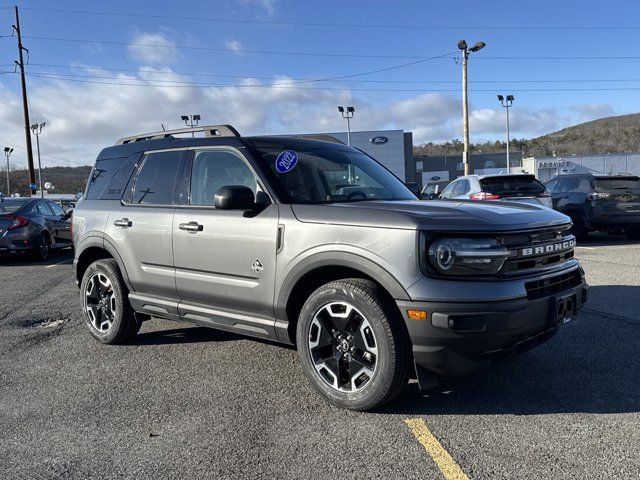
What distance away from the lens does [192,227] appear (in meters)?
4.39

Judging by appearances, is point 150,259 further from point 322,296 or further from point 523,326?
point 523,326

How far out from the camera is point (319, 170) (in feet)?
14.7

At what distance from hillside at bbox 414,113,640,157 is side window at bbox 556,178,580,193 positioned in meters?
94.0

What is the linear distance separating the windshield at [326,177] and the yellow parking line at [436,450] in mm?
1744

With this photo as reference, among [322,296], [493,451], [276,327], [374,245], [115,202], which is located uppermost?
[115,202]

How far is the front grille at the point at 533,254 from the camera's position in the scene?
3309mm

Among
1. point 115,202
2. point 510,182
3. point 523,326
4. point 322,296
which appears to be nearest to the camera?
point 523,326

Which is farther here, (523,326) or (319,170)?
(319,170)

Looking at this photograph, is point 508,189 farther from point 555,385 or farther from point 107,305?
point 107,305

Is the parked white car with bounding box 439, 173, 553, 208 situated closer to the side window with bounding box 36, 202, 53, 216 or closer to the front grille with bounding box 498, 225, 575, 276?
the front grille with bounding box 498, 225, 575, 276

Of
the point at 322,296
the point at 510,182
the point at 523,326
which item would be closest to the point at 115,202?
the point at 322,296

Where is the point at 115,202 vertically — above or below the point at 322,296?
above

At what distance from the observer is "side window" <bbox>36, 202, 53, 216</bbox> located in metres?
12.8

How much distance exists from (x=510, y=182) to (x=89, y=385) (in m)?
10.1
